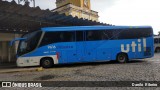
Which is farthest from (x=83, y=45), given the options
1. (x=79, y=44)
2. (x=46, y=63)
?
(x=46, y=63)

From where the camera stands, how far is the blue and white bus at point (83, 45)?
1686 cm

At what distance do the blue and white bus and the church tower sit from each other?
40.1 metres

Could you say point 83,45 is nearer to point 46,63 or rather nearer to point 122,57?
point 46,63

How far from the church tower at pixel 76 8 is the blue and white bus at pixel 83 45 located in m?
40.1

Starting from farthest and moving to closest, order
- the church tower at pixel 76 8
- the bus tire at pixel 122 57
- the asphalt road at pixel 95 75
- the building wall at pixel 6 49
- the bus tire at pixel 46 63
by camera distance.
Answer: the church tower at pixel 76 8, the building wall at pixel 6 49, the bus tire at pixel 122 57, the bus tire at pixel 46 63, the asphalt road at pixel 95 75

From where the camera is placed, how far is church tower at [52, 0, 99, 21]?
59312 millimetres

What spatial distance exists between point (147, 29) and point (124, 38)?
2.06 metres

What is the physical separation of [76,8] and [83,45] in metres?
44.9

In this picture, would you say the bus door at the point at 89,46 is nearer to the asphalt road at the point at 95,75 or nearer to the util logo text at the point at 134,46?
the util logo text at the point at 134,46

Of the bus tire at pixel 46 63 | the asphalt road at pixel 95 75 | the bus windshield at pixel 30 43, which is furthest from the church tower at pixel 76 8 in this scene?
the asphalt road at pixel 95 75

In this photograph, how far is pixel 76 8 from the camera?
6159cm

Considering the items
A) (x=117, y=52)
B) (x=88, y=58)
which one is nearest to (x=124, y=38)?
(x=117, y=52)

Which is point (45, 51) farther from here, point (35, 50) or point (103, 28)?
point (103, 28)

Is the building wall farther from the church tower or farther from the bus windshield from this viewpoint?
the church tower
